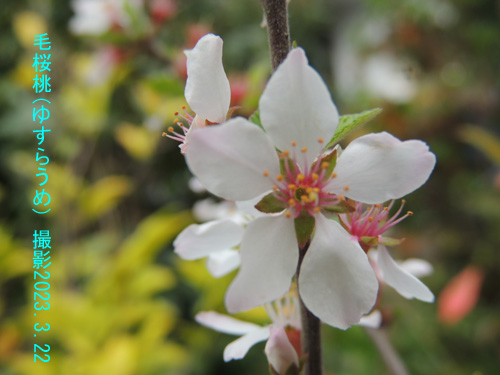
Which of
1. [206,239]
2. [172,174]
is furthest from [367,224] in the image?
[172,174]

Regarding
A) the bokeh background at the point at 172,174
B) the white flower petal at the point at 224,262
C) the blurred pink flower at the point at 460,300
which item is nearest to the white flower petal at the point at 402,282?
the white flower petal at the point at 224,262

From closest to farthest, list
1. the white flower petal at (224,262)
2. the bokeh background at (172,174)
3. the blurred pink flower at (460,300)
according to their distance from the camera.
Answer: the white flower petal at (224,262) < the bokeh background at (172,174) < the blurred pink flower at (460,300)

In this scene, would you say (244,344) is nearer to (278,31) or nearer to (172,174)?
(278,31)

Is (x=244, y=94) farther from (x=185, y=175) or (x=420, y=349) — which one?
(x=185, y=175)

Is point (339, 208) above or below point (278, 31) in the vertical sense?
below

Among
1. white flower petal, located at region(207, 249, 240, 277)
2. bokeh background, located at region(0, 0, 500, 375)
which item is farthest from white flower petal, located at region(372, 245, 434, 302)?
bokeh background, located at region(0, 0, 500, 375)

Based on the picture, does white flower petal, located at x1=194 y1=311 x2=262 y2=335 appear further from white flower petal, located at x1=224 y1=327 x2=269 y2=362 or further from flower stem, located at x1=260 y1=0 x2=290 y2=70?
flower stem, located at x1=260 y1=0 x2=290 y2=70

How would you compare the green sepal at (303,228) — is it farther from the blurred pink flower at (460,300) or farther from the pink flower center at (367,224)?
the blurred pink flower at (460,300)

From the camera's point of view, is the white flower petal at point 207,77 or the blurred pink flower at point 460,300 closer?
the white flower petal at point 207,77
